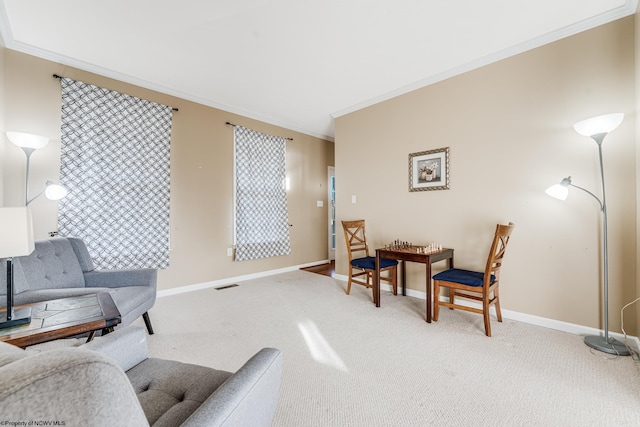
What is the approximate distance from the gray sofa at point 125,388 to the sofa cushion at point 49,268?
150cm

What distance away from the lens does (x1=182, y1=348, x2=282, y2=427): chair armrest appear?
2.24 ft

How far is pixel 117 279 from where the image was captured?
2375 mm

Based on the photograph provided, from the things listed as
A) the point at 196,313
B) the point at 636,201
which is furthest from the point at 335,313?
the point at 636,201

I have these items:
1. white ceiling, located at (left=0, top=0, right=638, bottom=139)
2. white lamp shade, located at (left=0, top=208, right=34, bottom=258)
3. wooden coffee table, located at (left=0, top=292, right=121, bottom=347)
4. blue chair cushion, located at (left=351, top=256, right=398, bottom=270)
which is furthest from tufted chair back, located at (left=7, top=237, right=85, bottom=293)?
blue chair cushion, located at (left=351, top=256, right=398, bottom=270)

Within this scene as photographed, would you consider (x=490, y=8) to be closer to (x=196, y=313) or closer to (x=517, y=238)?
(x=517, y=238)

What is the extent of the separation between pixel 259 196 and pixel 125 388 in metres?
4.15

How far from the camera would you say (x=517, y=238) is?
2.70m

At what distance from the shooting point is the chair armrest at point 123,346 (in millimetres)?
1087

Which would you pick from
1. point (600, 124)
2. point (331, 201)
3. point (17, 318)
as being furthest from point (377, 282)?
point (331, 201)

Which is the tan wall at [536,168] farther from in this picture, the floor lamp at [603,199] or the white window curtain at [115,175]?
the white window curtain at [115,175]

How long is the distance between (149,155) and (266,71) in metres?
1.79

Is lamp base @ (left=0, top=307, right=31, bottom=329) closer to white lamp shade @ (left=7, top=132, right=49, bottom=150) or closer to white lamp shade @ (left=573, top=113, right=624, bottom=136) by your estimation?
white lamp shade @ (left=7, top=132, right=49, bottom=150)

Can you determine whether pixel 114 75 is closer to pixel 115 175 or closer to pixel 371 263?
pixel 115 175

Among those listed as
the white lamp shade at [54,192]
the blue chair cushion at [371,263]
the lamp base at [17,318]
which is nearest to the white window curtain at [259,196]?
the blue chair cushion at [371,263]
